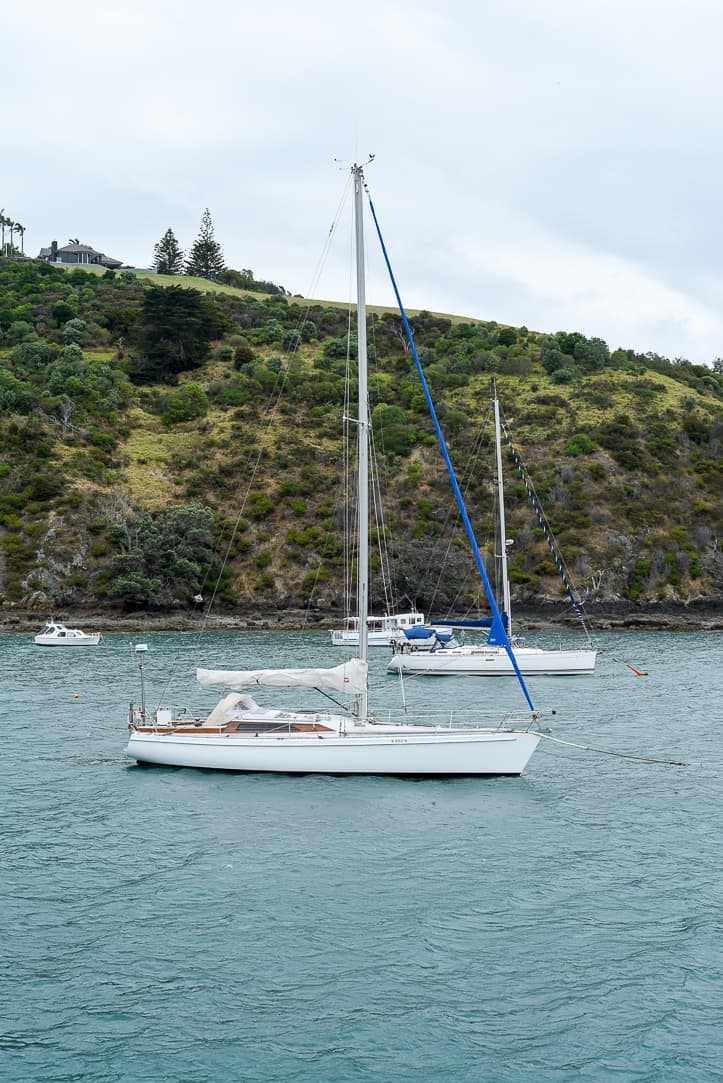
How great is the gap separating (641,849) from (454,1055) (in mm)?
9507

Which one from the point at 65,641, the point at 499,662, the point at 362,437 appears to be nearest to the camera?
the point at 362,437

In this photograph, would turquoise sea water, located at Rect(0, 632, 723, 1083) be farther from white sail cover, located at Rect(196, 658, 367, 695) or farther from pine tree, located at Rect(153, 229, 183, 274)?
pine tree, located at Rect(153, 229, 183, 274)

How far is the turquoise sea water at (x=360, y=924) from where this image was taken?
1348 cm

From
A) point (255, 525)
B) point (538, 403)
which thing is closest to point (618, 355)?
point (538, 403)

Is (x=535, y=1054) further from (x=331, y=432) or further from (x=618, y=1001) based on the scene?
(x=331, y=432)

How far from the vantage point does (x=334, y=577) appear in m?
83.6

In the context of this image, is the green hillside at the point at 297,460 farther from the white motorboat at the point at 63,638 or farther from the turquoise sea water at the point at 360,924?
the turquoise sea water at the point at 360,924

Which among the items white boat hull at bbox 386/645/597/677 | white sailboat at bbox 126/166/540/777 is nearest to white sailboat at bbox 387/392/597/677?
white boat hull at bbox 386/645/597/677

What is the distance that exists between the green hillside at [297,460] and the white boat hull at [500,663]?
1786 cm

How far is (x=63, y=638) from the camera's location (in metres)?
63.7

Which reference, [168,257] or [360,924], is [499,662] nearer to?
[360,924]

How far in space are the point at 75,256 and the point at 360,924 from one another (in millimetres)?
169486

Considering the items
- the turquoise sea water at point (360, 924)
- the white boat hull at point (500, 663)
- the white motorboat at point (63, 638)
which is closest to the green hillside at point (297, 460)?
the white motorboat at point (63, 638)

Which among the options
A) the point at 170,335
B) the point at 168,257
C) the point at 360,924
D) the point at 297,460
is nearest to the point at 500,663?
the point at 360,924
